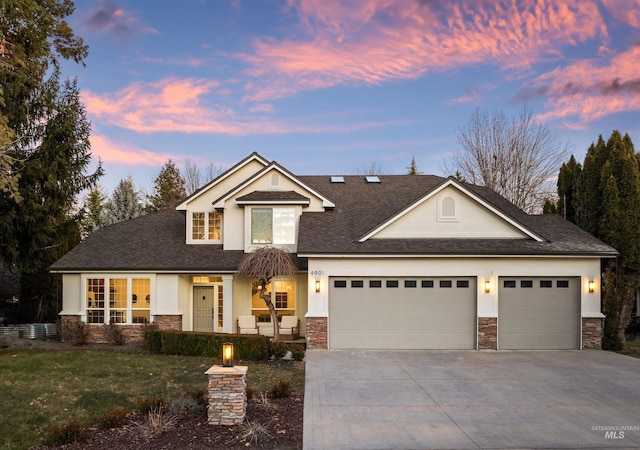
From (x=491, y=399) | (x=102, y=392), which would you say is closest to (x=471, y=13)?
(x=491, y=399)

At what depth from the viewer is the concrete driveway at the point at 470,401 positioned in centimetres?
680

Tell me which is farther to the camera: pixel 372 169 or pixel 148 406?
pixel 372 169

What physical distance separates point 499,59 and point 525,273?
9.42 meters

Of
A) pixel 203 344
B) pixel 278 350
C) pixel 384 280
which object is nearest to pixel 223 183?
pixel 203 344

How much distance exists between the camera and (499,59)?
61.6 feet

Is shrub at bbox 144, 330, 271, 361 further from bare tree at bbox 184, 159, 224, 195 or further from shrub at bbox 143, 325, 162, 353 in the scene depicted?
bare tree at bbox 184, 159, 224, 195

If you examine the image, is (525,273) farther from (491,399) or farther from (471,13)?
(471,13)

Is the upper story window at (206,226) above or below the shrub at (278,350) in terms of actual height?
above

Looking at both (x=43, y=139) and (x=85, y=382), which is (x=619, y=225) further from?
(x=43, y=139)

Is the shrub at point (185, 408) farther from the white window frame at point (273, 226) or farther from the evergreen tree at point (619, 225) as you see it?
the evergreen tree at point (619, 225)

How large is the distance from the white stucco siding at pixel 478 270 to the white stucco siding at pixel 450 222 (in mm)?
1074

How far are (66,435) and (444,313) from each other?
11.3 metres

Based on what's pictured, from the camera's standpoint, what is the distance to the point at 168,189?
40.3 meters

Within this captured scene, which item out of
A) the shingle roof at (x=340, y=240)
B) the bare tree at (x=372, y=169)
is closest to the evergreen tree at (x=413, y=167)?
the bare tree at (x=372, y=169)
